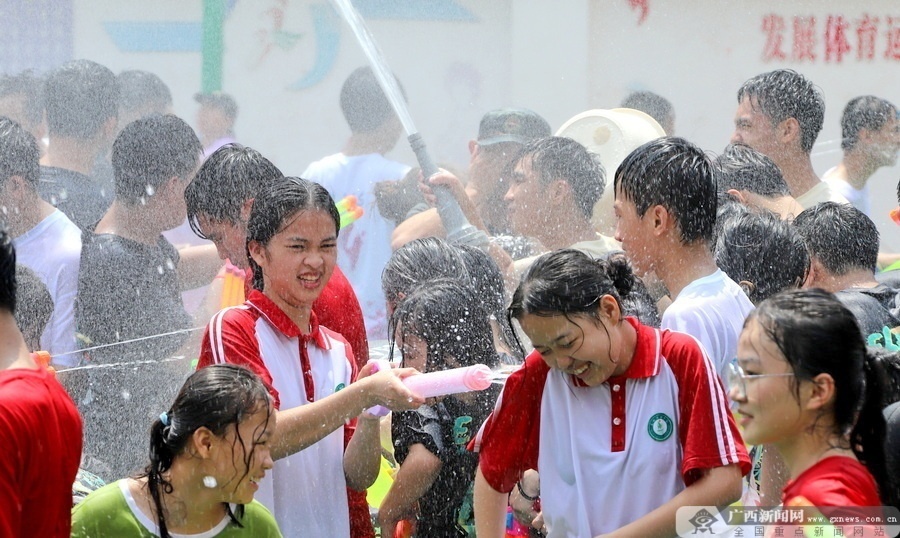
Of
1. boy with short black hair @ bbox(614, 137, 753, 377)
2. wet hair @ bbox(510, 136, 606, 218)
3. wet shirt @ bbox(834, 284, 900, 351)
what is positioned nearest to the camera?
boy with short black hair @ bbox(614, 137, 753, 377)

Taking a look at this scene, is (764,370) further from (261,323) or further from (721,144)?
(721,144)

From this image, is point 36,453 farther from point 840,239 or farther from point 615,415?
point 840,239

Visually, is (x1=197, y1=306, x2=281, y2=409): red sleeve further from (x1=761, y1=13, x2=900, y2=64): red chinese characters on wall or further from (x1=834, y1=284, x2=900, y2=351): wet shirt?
(x1=761, y1=13, x2=900, y2=64): red chinese characters on wall

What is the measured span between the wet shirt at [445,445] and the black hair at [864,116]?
377cm

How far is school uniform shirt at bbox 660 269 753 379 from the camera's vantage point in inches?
126

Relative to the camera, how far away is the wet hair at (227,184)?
368 centimetres

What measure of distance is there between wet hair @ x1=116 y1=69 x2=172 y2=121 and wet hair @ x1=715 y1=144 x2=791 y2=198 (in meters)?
3.89

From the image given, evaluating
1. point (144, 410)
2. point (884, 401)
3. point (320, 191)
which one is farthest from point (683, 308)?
point (144, 410)

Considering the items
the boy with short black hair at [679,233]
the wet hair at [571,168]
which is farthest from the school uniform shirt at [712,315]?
the wet hair at [571,168]

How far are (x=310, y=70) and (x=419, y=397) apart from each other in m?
8.25

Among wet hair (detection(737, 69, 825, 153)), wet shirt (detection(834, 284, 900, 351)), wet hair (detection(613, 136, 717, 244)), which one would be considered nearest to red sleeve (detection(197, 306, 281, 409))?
wet hair (detection(613, 136, 717, 244))

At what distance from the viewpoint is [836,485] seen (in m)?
2.25

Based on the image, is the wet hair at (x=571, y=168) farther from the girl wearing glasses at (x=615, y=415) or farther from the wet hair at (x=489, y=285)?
the girl wearing glasses at (x=615, y=415)

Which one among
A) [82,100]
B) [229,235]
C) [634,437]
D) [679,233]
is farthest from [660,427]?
[82,100]
